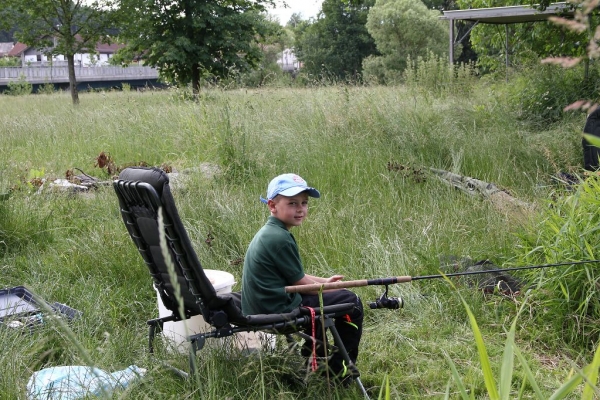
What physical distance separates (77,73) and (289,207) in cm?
6303

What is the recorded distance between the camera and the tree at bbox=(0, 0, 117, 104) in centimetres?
2125

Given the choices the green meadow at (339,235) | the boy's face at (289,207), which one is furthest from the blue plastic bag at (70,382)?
the boy's face at (289,207)

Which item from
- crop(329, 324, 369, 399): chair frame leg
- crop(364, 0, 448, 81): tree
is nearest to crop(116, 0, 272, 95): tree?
crop(329, 324, 369, 399): chair frame leg

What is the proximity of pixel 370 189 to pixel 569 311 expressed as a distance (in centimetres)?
316

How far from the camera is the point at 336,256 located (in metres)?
5.60

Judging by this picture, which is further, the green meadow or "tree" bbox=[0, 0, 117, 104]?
"tree" bbox=[0, 0, 117, 104]

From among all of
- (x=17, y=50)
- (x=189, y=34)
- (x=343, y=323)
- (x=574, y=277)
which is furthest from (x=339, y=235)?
(x=17, y=50)

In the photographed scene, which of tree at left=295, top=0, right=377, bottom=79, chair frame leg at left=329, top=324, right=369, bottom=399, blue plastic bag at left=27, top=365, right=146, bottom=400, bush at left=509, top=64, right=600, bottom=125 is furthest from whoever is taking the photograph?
tree at left=295, top=0, right=377, bottom=79

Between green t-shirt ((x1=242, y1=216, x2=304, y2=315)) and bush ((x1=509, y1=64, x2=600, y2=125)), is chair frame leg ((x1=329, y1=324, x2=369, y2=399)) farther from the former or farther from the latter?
bush ((x1=509, y1=64, x2=600, y2=125))

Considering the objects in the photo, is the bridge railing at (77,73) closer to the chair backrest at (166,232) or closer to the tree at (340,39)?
the tree at (340,39)

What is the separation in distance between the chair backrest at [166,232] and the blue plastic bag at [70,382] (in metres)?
0.42

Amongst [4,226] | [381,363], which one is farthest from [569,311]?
[4,226]

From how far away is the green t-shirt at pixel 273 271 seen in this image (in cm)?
360

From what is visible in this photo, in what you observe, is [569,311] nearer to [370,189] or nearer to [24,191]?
[370,189]
